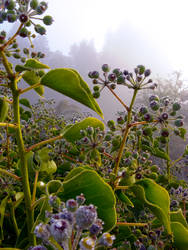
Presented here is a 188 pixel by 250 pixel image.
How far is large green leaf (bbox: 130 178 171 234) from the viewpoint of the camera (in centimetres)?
53

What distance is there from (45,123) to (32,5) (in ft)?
5.68

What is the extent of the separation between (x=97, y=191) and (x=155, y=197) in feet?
0.59

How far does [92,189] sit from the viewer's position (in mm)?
512

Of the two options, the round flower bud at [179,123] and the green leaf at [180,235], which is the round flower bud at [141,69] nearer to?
the round flower bud at [179,123]

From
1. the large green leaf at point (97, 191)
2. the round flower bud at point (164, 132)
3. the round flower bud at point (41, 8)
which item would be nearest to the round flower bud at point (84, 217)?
the large green leaf at point (97, 191)

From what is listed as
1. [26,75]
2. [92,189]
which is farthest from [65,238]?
[26,75]

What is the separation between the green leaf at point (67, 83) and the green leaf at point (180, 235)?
38 cm

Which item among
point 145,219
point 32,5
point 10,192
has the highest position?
point 32,5

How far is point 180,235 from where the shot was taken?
0.63 m

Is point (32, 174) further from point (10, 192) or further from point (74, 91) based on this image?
point (74, 91)

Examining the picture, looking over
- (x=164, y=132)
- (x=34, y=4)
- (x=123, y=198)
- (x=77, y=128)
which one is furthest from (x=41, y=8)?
(x=123, y=198)

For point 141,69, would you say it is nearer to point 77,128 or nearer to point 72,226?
point 77,128

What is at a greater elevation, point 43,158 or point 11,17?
point 11,17

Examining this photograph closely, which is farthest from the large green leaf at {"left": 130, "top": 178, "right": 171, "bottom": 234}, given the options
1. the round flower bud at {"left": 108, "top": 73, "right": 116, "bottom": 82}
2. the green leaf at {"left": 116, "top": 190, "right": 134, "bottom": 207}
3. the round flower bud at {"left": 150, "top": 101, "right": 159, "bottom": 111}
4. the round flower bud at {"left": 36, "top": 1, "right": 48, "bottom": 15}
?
the round flower bud at {"left": 36, "top": 1, "right": 48, "bottom": 15}
